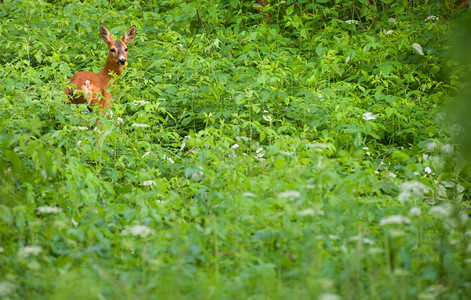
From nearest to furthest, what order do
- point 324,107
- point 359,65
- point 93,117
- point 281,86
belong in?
1. point 93,117
2. point 324,107
3. point 281,86
4. point 359,65

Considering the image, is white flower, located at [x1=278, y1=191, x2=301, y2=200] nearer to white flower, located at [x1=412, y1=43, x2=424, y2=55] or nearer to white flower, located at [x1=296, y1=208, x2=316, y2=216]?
white flower, located at [x1=296, y1=208, x2=316, y2=216]

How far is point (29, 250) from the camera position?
3246mm

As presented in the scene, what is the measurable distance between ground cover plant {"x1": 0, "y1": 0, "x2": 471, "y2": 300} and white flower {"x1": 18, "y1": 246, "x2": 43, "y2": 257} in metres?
0.01

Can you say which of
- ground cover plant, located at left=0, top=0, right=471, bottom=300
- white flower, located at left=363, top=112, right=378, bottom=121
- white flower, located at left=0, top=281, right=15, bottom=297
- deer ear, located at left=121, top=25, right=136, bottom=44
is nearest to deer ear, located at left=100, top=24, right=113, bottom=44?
deer ear, located at left=121, top=25, right=136, bottom=44

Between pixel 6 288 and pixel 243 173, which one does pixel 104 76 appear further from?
pixel 6 288

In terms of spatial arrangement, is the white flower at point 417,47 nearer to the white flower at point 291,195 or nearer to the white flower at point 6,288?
the white flower at point 291,195

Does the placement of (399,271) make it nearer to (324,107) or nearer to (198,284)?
(198,284)

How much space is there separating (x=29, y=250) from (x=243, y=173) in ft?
6.22

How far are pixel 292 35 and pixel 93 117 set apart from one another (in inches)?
173

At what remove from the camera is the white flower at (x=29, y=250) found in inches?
128

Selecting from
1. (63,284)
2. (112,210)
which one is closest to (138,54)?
(112,210)

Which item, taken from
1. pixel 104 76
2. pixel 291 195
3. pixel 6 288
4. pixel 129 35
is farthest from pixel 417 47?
pixel 6 288

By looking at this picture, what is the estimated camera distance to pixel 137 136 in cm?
554

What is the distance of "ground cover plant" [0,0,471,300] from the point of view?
3.16 metres
